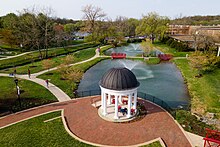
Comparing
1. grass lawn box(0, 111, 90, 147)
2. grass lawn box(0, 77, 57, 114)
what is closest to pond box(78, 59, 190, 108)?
grass lawn box(0, 77, 57, 114)

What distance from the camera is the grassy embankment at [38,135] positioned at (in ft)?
51.1

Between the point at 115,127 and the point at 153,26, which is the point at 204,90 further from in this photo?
the point at 153,26

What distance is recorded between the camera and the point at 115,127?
58.3 feet

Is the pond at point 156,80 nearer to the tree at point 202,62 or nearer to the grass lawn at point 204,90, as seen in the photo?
the grass lawn at point 204,90

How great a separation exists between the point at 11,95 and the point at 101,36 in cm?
5687

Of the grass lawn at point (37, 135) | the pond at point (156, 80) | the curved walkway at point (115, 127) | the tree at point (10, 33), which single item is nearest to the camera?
the grass lawn at point (37, 135)

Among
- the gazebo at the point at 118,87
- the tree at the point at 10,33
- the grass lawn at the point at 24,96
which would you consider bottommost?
the grass lawn at the point at 24,96

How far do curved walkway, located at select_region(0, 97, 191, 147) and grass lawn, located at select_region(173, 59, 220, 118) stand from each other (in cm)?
601

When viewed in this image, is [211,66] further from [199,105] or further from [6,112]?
[6,112]

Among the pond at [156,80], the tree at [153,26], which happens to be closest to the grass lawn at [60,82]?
the pond at [156,80]

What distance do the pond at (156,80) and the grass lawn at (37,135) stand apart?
37.7ft

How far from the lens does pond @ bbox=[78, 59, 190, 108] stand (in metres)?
27.1

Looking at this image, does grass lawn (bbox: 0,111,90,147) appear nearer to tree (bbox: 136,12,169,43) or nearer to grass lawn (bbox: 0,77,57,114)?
grass lawn (bbox: 0,77,57,114)

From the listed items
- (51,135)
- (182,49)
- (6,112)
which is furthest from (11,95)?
(182,49)
